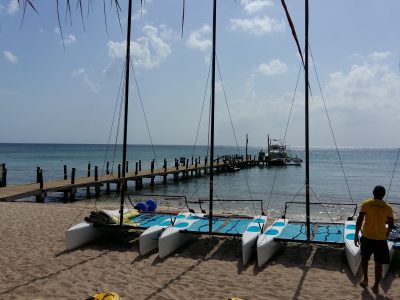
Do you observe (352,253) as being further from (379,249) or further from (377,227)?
(377,227)

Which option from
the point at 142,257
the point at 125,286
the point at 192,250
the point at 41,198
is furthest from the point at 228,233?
the point at 41,198

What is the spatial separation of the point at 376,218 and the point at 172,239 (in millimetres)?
4856

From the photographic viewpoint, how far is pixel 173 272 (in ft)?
27.3

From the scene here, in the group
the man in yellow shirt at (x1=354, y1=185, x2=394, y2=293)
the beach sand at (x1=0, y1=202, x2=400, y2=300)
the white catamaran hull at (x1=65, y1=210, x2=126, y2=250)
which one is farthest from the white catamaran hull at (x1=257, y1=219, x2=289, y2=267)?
the white catamaran hull at (x1=65, y1=210, x2=126, y2=250)

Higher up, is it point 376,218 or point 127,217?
point 376,218

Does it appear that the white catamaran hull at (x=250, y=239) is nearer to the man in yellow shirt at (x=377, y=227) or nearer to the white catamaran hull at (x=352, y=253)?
the white catamaran hull at (x=352, y=253)

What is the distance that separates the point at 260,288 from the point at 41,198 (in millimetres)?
17879

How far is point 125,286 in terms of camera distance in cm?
750

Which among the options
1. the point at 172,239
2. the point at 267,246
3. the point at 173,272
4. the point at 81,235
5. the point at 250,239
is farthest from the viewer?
the point at 81,235

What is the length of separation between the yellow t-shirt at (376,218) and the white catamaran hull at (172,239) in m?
4.54

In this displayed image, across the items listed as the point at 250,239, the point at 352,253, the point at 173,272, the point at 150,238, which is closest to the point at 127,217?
the point at 150,238

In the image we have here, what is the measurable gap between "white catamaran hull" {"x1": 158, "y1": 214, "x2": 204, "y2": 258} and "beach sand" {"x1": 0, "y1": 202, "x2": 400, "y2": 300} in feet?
0.58

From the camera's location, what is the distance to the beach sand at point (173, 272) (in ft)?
23.5

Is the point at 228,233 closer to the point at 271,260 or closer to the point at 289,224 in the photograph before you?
the point at 271,260
